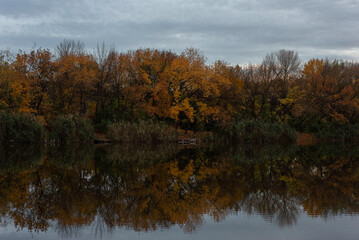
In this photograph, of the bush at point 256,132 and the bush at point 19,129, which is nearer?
the bush at point 19,129

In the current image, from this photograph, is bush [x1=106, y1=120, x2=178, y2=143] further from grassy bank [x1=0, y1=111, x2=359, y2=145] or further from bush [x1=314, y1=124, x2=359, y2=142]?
bush [x1=314, y1=124, x2=359, y2=142]

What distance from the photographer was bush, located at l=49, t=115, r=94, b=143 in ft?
98.2

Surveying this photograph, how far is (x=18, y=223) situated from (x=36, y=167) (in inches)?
361

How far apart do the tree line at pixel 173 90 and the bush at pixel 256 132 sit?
2.29 m

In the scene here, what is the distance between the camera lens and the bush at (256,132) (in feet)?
115

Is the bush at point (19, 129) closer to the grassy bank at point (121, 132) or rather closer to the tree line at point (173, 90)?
the grassy bank at point (121, 132)

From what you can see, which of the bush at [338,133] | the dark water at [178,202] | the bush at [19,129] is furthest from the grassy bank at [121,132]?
the dark water at [178,202]

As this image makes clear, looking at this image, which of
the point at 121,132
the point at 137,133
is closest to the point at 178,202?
the point at 137,133

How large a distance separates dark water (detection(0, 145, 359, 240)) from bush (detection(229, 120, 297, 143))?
698 inches

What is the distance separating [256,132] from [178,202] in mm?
25884

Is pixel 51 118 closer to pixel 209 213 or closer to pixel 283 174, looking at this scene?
pixel 283 174

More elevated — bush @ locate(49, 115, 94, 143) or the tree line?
the tree line

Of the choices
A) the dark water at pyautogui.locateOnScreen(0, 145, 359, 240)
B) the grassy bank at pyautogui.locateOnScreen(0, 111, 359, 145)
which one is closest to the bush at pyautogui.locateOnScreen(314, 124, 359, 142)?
the grassy bank at pyautogui.locateOnScreen(0, 111, 359, 145)

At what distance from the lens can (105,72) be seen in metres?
40.5
